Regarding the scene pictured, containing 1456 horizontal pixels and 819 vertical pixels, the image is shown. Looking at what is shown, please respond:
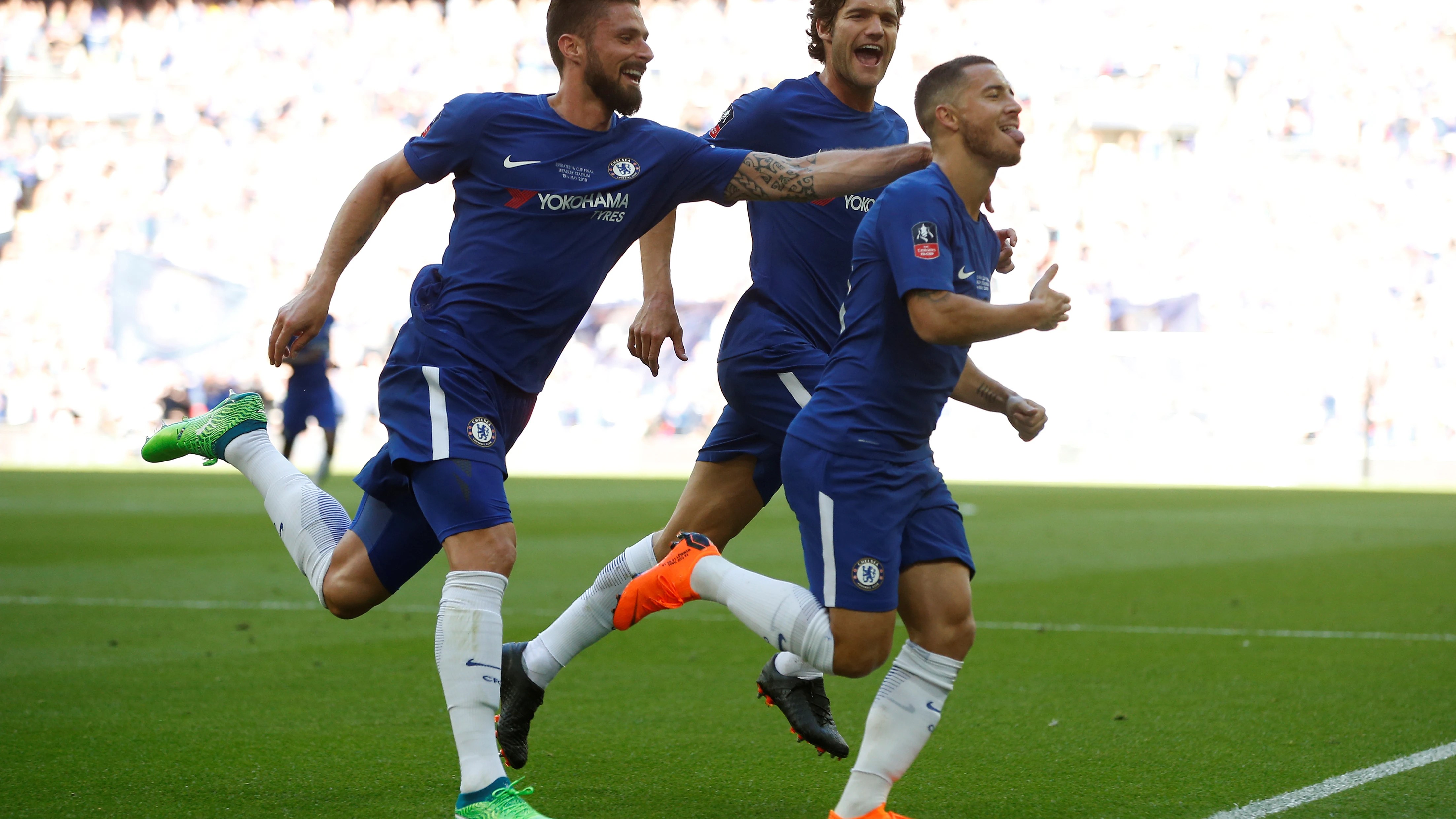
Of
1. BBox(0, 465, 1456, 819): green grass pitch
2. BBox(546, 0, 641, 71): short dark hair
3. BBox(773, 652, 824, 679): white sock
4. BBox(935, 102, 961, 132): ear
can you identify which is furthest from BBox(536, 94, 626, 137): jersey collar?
BBox(0, 465, 1456, 819): green grass pitch

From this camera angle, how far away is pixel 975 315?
10.6 ft

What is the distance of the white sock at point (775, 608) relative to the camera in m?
3.51

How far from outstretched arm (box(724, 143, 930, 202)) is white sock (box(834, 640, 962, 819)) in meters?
1.24

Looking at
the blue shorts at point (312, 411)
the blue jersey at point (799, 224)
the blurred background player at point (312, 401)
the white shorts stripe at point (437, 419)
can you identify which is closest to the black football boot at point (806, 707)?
the blue jersey at point (799, 224)

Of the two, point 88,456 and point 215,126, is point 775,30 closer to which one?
point 215,126

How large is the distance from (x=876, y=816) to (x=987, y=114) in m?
1.67

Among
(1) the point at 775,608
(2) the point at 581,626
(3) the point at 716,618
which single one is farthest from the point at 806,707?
(3) the point at 716,618

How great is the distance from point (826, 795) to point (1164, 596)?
5.45 metres

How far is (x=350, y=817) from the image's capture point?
368cm

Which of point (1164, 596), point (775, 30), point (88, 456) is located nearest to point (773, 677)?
point (1164, 596)

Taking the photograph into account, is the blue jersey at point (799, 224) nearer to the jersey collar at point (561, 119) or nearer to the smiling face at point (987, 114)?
the jersey collar at point (561, 119)

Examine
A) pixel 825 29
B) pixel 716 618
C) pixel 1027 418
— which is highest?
pixel 825 29

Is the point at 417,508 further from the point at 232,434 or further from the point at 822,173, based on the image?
the point at 822,173

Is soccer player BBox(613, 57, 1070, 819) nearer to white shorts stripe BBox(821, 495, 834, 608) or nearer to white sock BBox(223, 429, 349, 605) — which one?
white shorts stripe BBox(821, 495, 834, 608)
